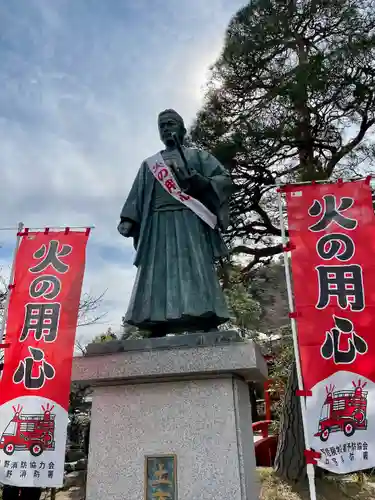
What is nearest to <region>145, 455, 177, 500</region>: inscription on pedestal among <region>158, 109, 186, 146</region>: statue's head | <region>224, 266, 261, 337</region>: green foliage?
<region>158, 109, 186, 146</region>: statue's head

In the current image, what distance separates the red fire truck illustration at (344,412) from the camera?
329 centimetres

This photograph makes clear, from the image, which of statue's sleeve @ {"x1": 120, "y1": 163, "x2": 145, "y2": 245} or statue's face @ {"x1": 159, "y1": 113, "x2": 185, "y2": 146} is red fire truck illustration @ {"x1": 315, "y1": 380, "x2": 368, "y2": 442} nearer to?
statue's sleeve @ {"x1": 120, "y1": 163, "x2": 145, "y2": 245}

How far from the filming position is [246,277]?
34.9 feet

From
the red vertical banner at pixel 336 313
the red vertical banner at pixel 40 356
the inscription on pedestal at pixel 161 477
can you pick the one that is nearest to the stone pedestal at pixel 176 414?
the inscription on pedestal at pixel 161 477

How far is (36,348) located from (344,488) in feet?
23.6

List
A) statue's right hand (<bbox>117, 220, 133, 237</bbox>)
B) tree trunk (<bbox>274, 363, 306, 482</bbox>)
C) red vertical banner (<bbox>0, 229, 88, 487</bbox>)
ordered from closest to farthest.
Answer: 1. red vertical banner (<bbox>0, 229, 88, 487</bbox>)
2. statue's right hand (<bbox>117, 220, 133, 237</bbox>)
3. tree trunk (<bbox>274, 363, 306, 482</bbox>)

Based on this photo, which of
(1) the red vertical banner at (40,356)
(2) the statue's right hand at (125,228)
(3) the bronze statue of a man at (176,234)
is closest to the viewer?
(1) the red vertical banner at (40,356)

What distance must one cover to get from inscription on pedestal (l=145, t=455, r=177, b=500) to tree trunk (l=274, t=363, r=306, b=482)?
5828 mm

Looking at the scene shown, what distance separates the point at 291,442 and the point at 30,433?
6299 millimetres

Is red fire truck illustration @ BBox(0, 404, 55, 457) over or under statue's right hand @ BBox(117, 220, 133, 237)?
under

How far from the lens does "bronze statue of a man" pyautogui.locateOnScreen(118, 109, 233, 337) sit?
13.1ft

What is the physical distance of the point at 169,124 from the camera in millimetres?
4586

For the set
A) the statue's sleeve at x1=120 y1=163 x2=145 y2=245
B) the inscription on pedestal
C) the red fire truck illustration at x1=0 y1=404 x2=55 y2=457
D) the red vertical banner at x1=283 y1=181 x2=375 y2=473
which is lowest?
the inscription on pedestal

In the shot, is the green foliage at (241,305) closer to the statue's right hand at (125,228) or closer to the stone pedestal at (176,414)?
the statue's right hand at (125,228)
